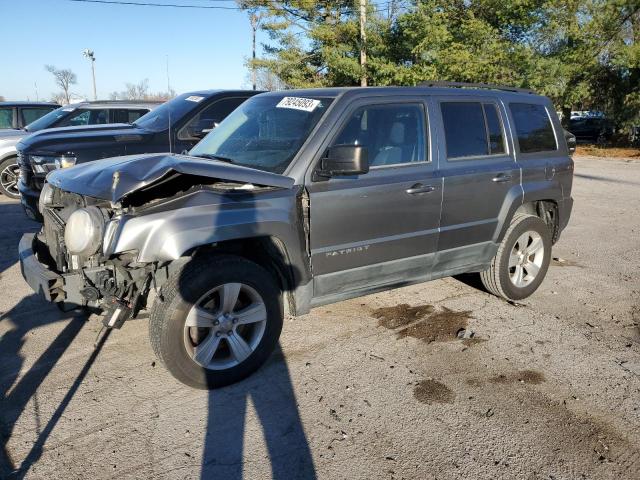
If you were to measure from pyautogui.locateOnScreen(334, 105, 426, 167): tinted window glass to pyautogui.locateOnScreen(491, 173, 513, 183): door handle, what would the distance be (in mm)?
822

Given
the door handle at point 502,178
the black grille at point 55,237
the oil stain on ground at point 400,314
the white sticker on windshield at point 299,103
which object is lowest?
the oil stain on ground at point 400,314

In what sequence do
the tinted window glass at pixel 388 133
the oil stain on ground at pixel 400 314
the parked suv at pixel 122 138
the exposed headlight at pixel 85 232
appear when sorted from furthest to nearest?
the parked suv at pixel 122 138 → the oil stain on ground at pixel 400 314 → the tinted window glass at pixel 388 133 → the exposed headlight at pixel 85 232

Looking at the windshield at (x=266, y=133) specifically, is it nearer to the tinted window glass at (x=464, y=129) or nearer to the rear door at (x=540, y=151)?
the tinted window glass at (x=464, y=129)

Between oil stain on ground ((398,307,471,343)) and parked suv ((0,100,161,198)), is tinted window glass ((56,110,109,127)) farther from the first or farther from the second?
oil stain on ground ((398,307,471,343))

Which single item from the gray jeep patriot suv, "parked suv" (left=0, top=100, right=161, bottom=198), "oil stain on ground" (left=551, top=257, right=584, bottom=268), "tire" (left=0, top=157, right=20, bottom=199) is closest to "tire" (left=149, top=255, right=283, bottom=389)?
the gray jeep patriot suv

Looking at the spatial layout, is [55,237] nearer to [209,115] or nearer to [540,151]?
[209,115]

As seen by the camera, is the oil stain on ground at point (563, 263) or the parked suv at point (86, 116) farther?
the parked suv at point (86, 116)

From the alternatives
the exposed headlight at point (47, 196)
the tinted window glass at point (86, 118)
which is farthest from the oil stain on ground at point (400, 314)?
the tinted window glass at point (86, 118)

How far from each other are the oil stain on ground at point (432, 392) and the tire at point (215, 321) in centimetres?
102

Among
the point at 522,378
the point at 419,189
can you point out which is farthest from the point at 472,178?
the point at 522,378

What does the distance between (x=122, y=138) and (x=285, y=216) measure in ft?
12.6

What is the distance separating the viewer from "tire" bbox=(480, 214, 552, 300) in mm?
4809

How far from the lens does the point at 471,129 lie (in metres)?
4.45

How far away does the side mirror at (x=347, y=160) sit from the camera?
3318mm
